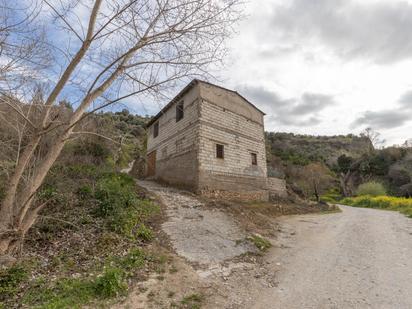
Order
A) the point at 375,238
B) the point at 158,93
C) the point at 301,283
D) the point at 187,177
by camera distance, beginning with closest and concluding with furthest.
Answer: the point at 301,283
the point at 158,93
the point at 375,238
the point at 187,177

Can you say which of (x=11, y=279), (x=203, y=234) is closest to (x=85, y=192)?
(x=203, y=234)

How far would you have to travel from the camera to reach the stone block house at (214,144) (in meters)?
12.5

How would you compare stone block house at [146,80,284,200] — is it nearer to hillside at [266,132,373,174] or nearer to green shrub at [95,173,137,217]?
green shrub at [95,173,137,217]

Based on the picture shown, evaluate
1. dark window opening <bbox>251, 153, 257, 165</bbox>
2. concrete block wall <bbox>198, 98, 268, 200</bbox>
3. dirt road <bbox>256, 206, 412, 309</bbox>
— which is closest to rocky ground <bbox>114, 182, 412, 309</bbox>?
dirt road <bbox>256, 206, 412, 309</bbox>

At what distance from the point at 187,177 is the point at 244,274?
26.5 feet

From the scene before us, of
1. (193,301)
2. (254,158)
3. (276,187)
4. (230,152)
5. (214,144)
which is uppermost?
(214,144)

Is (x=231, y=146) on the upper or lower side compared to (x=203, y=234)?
upper

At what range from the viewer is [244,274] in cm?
504

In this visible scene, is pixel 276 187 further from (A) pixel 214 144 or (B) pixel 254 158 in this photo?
(A) pixel 214 144

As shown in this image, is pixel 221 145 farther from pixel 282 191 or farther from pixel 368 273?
pixel 368 273

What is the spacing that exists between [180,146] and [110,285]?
33.8ft

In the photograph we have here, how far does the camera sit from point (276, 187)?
1652 cm

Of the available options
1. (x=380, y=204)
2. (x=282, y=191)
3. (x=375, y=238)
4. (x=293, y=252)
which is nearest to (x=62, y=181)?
(x=293, y=252)

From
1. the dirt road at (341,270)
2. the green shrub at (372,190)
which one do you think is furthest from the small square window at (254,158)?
the green shrub at (372,190)
